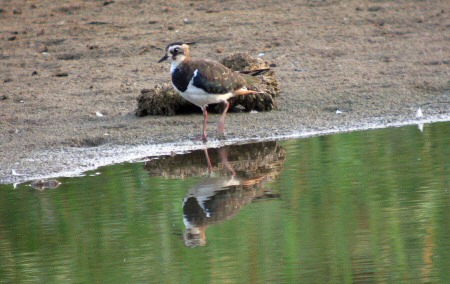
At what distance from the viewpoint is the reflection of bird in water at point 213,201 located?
7.47 meters

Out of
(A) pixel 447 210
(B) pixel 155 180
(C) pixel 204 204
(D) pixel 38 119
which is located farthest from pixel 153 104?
(A) pixel 447 210

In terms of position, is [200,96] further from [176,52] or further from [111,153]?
[111,153]

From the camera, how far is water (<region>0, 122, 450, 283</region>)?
6457 millimetres

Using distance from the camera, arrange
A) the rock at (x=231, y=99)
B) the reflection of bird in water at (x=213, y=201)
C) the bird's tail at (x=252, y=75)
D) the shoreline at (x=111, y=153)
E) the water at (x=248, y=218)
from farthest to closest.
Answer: the rock at (x=231, y=99) → the bird's tail at (x=252, y=75) → the shoreline at (x=111, y=153) → the reflection of bird in water at (x=213, y=201) → the water at (x=248, y=218)

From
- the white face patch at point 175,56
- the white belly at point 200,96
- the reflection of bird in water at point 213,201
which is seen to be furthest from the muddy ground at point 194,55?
the reflection of bird in water at point 213,201

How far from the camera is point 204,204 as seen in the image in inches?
319

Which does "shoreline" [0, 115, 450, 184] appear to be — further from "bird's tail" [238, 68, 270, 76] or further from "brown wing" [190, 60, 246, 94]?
"bird's tail" [238, 68, 270, 76]

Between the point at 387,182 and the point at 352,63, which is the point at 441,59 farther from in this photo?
the point at 387,182

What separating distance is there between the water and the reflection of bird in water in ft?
0.05

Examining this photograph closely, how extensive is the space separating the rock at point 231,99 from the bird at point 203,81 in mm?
517

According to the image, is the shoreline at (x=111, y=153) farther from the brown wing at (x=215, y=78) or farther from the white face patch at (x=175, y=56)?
the white face patch at (x=175, y=56)

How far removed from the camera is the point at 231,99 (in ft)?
38.2

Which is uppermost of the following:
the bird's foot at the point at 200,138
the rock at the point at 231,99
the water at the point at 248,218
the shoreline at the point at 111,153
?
the rock at the point at 231,99

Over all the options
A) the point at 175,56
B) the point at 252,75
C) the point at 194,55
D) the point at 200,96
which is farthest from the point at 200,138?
the point at 194,55
